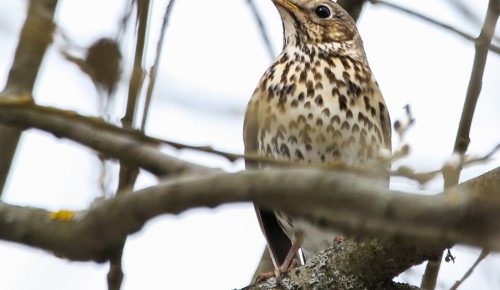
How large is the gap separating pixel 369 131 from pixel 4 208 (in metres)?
3.86

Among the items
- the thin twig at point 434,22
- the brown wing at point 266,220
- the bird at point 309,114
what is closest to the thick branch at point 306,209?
the thin twig at point 434,22

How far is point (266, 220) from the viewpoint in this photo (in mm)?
6418

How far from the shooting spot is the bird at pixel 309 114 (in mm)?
5711

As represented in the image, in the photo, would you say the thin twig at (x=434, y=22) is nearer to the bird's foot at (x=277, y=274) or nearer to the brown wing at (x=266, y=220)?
the brown wing at (x=266, y=220)

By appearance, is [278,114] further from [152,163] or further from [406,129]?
[152,163]

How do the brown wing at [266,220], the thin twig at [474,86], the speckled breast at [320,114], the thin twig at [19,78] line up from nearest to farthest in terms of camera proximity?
the thin twig at [474,86], the thin twig at [19,78], the speckled breast at [320,114], the brown wing at [266,220]

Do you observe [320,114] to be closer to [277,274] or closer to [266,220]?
[266,220]

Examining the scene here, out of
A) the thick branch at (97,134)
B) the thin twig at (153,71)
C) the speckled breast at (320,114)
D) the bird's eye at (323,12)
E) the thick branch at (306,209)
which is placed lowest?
the thick branch at (306,209)

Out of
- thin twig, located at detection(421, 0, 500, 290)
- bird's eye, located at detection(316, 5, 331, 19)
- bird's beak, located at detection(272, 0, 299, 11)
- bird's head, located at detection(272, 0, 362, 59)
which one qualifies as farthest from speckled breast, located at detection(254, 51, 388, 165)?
thin twig, located at detection(421, 0, 500, 290)

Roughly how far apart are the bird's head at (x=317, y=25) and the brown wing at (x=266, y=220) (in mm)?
854

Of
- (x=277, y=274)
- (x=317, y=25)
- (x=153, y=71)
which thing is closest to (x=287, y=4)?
(x=317, y=25)

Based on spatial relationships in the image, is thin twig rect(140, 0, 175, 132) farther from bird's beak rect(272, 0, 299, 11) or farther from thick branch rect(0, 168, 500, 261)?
bird's beak rect(272, 0, 299, 11)

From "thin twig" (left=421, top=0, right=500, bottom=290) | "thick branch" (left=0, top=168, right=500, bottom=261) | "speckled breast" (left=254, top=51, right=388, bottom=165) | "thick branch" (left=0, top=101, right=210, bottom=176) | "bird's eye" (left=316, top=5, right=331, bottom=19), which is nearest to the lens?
"thick branch" (left=0, top=168, right=500, bottom=261)

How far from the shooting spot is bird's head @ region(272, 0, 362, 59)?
664 cm
